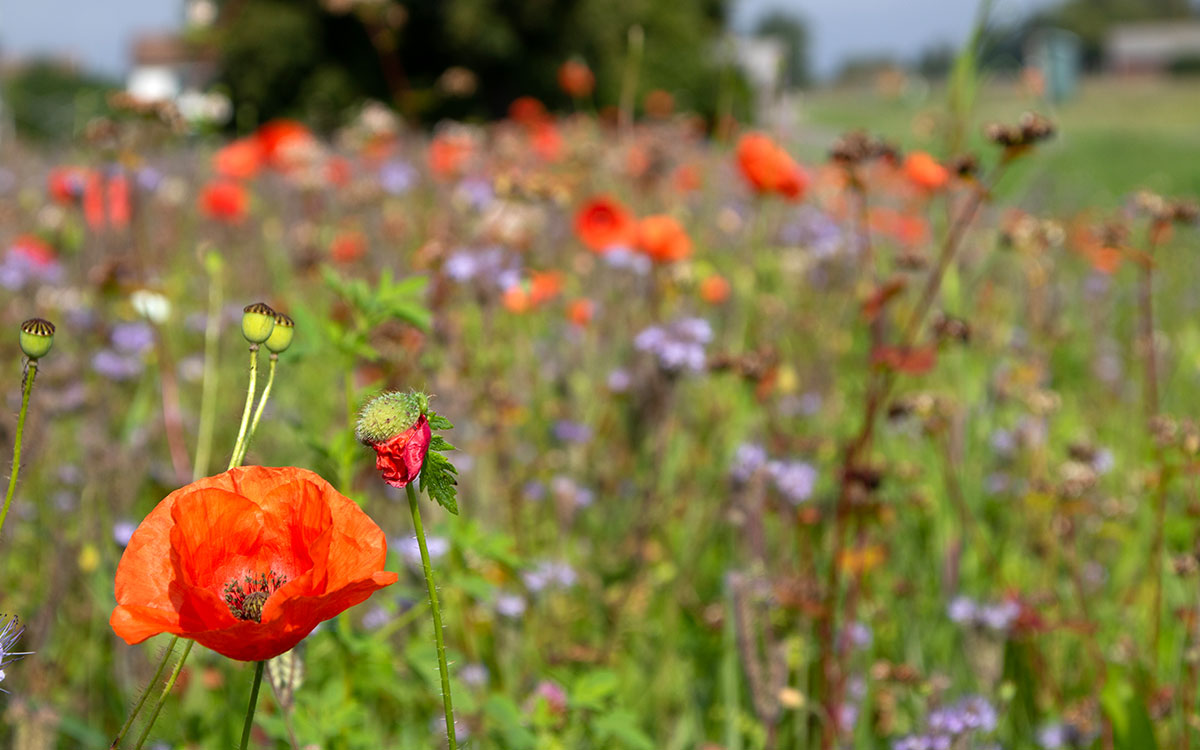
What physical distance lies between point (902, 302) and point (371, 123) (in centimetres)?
218

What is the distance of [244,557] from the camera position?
3.02 feet

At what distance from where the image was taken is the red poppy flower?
0.78 metres

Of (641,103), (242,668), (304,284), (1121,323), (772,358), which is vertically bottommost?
(641,103)

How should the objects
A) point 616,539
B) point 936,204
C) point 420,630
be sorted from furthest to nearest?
point 936,204
point 616,539
point 420,630

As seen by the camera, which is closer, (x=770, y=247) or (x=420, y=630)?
(x=420, y=630)

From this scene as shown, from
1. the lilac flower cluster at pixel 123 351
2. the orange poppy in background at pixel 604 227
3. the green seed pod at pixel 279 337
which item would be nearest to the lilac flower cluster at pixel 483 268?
the orange poppy in background at pixel 604 227

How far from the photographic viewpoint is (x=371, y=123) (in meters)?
4.00

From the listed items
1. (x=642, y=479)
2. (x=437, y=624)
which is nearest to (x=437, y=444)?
(x=437, y=624)

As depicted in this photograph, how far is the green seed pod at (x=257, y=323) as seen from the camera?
0.87 meters

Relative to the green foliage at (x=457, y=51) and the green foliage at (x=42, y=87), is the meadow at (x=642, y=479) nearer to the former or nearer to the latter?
the green foliage at (x=42, y=87)

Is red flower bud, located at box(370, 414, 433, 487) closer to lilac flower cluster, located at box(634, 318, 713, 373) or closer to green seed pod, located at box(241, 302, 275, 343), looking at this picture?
green seed pod, located at box(241, 302, 275, 343)

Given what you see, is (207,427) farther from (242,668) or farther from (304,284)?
(304,284)

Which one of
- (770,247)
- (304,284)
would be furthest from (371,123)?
(770,247)

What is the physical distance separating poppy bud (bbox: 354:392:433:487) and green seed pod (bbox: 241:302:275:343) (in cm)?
14
